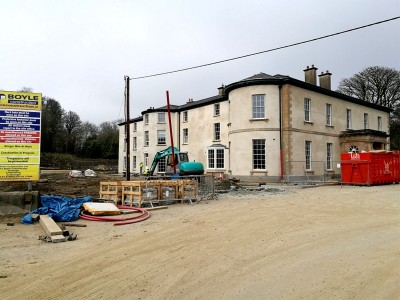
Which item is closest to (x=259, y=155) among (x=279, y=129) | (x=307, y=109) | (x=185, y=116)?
(x=279, y=129)

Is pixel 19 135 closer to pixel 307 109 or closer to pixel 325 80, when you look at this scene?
pixel 307 109

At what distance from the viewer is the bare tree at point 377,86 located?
4719 cm

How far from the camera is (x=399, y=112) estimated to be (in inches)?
1831

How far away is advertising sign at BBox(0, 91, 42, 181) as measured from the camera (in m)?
11.0

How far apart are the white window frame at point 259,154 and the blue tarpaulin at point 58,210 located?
16753 millimetres

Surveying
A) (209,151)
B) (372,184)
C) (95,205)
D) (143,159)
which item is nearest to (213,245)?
(95,205)

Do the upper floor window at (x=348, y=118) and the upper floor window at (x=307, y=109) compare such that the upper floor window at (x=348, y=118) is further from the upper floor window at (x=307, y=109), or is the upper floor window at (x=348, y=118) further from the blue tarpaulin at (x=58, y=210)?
the blue tarpaulin at (x=58, y=210)

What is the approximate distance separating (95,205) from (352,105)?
98.8 feet

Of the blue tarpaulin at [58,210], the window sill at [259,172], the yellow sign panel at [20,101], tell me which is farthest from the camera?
the window sill at [259,172]

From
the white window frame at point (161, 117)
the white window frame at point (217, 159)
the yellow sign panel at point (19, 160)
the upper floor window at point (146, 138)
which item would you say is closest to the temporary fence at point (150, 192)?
the yellow sign panel at point (19, 160)

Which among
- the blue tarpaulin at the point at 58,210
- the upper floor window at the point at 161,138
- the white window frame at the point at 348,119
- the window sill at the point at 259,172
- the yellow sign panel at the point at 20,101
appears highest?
the white window frame at the point at 348,119

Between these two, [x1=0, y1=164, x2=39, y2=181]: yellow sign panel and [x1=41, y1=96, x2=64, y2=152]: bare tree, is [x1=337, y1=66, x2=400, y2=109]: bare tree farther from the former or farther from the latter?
[x1=41, y1=96, x2=64, y2=152]: bare tree

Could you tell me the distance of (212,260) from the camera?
560cm

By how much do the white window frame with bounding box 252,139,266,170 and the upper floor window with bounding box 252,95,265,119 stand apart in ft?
6.86
